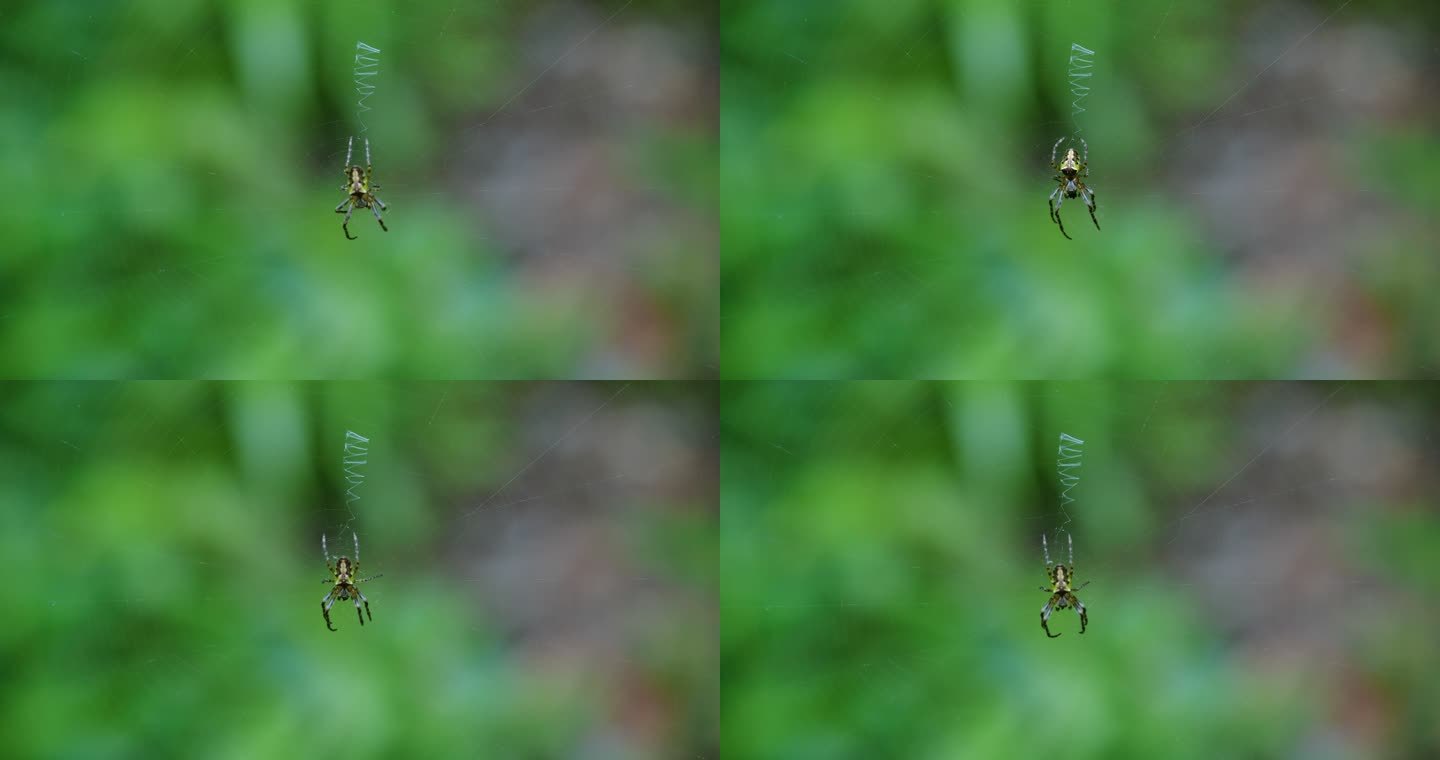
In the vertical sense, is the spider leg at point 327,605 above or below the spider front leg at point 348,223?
below

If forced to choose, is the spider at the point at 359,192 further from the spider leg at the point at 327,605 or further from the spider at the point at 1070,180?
the spider at the point at 1070,180

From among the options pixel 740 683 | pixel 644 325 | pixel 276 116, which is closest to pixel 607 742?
pixel 740 683

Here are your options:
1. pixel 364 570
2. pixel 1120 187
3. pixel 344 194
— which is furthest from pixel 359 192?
pixel 1120 187

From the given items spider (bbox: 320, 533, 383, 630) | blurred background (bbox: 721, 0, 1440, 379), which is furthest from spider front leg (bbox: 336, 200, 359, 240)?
blurred background (bbox: 721, 0, 1440, 379)

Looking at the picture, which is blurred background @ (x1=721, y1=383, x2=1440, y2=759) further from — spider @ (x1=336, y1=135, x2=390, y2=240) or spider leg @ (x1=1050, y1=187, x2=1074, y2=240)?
spider @ (x1=336, y1=135, x2=390, y2=240)

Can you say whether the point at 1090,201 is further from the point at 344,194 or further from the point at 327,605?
the point at 327,605

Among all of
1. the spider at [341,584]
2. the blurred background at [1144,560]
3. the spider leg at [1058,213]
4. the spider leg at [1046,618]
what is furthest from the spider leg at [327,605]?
the spider leg at [1058,213]

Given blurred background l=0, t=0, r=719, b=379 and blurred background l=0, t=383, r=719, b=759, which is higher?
blurred background l=0, t=0, r=719, b=379
